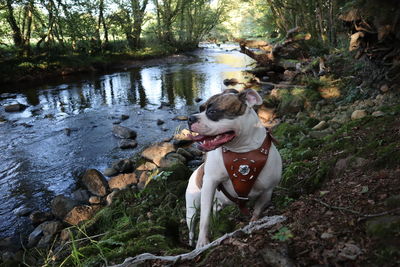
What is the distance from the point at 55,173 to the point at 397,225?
7.86 metres

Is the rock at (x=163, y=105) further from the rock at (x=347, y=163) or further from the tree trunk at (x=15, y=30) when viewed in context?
the tree trunk at (x=15, y=30)

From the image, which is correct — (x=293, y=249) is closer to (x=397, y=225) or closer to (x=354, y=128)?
(x=397, y=225)

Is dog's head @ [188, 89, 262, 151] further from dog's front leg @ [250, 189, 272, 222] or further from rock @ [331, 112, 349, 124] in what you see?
rock @ [331, 112, 349, 124]

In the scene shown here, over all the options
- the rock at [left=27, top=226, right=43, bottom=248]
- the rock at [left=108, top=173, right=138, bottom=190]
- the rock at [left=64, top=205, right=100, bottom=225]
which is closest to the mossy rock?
the rock at [left=64, top=205, right=100, bottom=225]

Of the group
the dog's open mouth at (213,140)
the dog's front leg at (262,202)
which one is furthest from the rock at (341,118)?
the dog's open mouth at (213,140)

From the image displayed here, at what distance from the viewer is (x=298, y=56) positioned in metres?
16.1

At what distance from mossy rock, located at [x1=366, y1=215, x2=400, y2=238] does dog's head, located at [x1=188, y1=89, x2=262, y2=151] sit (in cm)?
127

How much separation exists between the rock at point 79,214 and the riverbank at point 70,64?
54.1ft

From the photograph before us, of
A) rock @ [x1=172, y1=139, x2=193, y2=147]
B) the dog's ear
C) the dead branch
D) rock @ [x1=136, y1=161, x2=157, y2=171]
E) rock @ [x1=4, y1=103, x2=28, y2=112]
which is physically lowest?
rock @ [x1=136, y1=161, x2=157, y2=171]

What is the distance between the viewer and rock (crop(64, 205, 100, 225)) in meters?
5.73

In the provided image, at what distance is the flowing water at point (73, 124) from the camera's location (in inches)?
284

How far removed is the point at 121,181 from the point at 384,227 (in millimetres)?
6077

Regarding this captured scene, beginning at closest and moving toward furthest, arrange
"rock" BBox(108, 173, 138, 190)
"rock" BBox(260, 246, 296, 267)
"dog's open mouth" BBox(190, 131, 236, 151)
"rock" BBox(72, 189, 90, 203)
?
"rock" BBox(260, 246, 296, 267), "dog's open mouth" BBox(190, 131, 236, 151), "rock" BBox(72, 189, 90, 203), "rock" BBox(108, 173, 138, 190)

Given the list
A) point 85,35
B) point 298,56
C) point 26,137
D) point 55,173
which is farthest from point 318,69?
point 85,35
